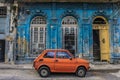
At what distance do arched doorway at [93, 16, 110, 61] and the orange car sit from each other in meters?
5.82

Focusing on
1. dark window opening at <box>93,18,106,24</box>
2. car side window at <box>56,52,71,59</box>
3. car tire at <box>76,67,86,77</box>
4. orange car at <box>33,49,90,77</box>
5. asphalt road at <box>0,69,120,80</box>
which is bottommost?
asphalt road at <box>0,69,120,80</box>

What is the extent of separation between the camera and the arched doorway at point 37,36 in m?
21.4

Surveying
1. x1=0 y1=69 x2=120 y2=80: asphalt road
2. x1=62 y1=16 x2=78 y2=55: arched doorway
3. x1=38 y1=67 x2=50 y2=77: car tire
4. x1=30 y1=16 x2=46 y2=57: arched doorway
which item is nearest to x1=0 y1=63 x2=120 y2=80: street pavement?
Answer: x1=0 y1=69 x2=120 y2=80: asphalt road

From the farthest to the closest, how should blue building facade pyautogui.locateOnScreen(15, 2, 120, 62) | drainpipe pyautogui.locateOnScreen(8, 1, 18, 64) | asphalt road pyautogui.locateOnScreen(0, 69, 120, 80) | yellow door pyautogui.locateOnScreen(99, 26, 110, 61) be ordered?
yellow door pyautogui.locateOnScreen(99, 26, 110, 61), blue building facade pyautogui.locateOnScreen(15, 2, 120, 62), drainpipe pyautogui.locateOnScreen(8, 1, 18, 64), asphalt road pyautogui.locateOnScreen(0, 69, 120, 80)

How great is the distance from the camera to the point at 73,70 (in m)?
16.2

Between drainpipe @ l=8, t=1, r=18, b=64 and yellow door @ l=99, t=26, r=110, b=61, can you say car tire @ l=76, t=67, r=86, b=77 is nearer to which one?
yellow door @ l=99, t=26, r=110, b=61

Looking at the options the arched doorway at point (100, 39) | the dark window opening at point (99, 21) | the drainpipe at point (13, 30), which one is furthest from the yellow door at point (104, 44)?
the drainpipe at point (13, 30)

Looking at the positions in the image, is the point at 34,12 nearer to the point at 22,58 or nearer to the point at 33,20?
the point at 33,20

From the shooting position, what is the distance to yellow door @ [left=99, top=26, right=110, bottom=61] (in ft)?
71.1

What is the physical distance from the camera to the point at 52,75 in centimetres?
1659

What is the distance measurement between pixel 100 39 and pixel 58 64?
6.97 meters

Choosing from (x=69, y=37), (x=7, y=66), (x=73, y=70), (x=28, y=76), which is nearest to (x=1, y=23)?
(x=7, y=66)

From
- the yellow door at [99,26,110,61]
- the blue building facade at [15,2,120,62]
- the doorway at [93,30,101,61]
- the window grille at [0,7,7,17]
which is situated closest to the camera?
the blue building facade at [15,2,120,62]

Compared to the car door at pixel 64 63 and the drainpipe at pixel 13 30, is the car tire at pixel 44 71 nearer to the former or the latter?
the car door at pixel 64 63
